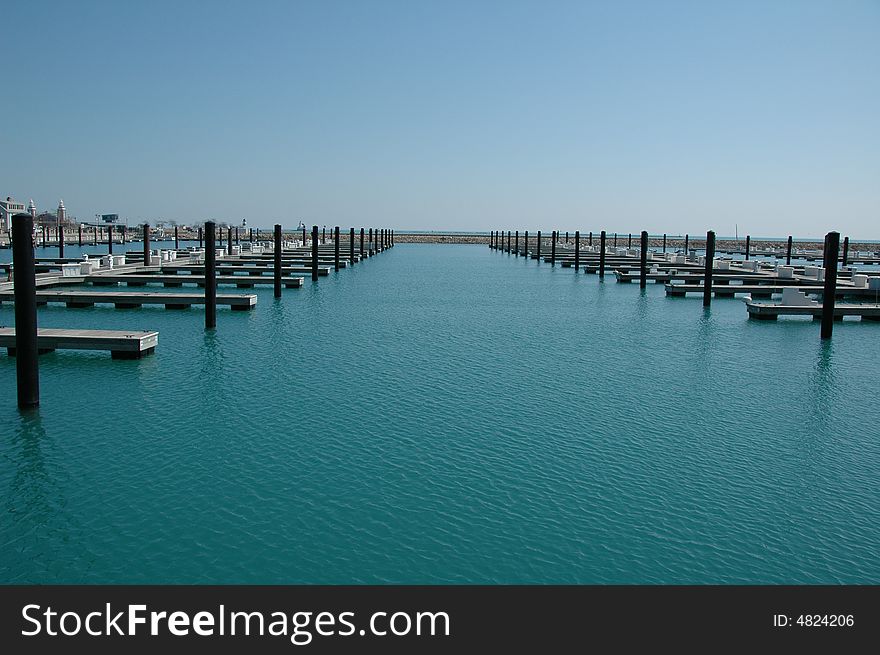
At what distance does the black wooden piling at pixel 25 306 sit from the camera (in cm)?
1244

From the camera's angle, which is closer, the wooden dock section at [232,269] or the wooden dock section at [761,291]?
the wooden dock section at [761,291]

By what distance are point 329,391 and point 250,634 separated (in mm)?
8887

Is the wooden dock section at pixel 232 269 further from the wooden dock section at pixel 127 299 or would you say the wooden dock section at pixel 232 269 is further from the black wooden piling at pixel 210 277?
the black wooden piling at pixel 210 277

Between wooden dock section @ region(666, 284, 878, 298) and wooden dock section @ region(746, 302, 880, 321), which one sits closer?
wooden dock section @ region(746, 302, 880, 321)

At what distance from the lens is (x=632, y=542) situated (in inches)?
337

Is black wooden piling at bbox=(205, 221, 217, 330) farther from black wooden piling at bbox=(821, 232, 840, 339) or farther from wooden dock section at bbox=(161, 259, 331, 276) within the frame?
black wooden piling at bbox=(821, 232, 840, 339)

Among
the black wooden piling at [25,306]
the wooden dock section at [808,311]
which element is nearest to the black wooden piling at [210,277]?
the black wooden piling at [25,306]

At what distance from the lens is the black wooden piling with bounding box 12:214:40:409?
12438mm

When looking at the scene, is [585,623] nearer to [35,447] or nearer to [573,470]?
[573,470]

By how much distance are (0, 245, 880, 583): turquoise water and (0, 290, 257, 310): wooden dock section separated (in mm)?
7379

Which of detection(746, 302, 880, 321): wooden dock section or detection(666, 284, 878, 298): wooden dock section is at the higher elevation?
detection(666, 284, 878, 298): wooden dock section

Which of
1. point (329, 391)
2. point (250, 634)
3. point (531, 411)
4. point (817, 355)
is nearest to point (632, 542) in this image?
point (250, 634)

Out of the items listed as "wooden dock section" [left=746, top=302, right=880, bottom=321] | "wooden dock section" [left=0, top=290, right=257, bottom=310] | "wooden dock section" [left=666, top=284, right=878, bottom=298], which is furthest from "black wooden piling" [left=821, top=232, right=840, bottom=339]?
"wooden dock section" [left=0, top=290, right=257, bottom=310]

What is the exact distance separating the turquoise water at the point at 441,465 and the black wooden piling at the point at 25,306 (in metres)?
0.57
